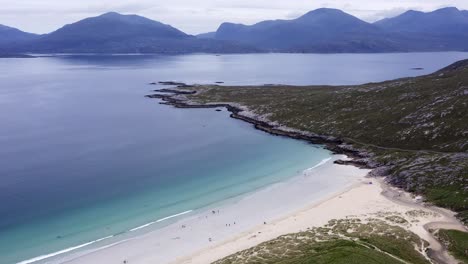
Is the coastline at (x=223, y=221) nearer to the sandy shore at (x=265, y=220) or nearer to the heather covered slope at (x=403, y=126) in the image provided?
the sandy shore at (x=265, y=220)

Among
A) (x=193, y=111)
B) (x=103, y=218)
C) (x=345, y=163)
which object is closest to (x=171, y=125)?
(x=193, y=111)

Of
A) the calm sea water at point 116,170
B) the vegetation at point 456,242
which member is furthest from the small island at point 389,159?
the calm sea water at point 116,170

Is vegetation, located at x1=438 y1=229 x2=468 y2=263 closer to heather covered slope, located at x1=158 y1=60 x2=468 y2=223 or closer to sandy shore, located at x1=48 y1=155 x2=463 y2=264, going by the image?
sandy shore, located at x1=48 y1=155 x2=463 y2=264

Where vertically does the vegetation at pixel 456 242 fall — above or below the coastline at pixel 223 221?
above

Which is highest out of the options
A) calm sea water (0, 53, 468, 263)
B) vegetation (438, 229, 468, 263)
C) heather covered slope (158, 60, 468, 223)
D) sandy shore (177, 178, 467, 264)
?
heather covered slope (158, 60, 468, 223)

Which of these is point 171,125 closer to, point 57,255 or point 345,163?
point 345,163

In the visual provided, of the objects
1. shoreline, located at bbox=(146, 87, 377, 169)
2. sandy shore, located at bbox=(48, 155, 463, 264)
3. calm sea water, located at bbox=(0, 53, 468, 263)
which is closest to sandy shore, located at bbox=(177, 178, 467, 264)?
sandy shore, located at bbox=(48, 155, 463, 264)

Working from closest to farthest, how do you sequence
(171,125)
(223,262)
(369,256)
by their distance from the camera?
1. (369,256)
2. (223,262)
3. (171,125)

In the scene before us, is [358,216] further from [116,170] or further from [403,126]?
[116,170]
